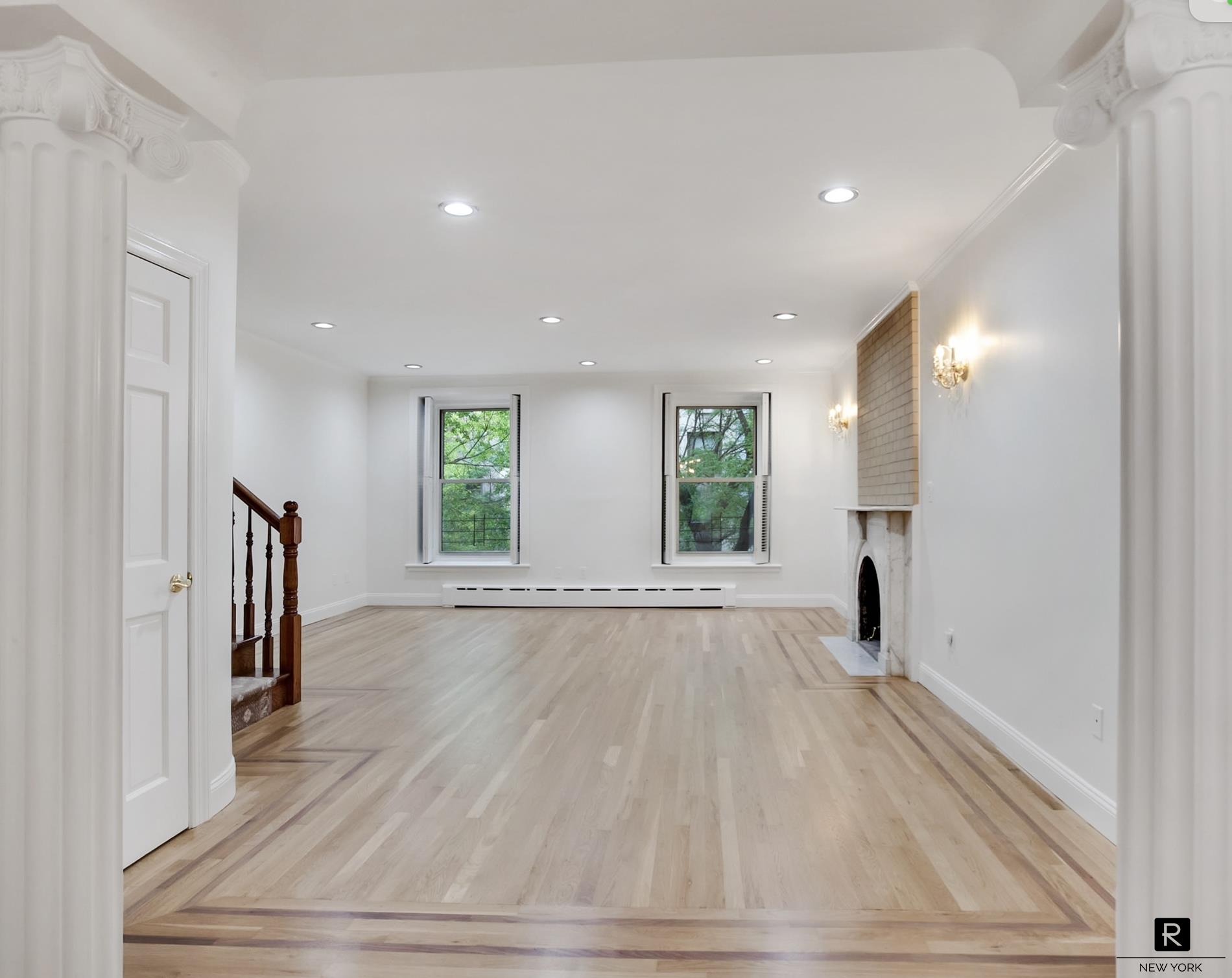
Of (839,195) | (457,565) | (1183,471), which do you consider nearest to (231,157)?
(839,195)

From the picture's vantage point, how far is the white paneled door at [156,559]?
2.52 metres

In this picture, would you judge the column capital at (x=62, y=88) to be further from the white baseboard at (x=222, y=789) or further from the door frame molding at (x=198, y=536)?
the white baseboard at (x=222, y=789)

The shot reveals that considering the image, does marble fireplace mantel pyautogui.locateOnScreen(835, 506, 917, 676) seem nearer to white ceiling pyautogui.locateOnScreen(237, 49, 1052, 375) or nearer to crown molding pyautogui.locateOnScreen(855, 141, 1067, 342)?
crown molding pyautogui.locateOnScreen(855, 141, 1067, 342)

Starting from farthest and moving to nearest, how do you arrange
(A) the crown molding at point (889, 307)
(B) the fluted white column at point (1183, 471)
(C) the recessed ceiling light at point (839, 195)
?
1. (A) the crown molding at point (889, 307)
2. (C) the recessed ceiling light at point (839, 195)
3. (B) the fluted white column at point (1183, 471)

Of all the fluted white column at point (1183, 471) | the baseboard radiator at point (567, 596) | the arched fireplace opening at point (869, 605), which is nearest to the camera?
the fluted white column at point (1183, 471)

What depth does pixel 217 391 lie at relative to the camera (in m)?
2.97

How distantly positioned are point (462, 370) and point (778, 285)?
4.28m

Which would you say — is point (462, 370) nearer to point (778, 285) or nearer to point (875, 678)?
point (778, 285)

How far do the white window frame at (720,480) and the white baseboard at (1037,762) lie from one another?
405 centimetres

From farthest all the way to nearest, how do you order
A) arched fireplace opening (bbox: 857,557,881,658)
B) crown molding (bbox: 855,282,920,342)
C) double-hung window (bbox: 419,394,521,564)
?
double-hung window (bbox: 419,394,521,564), arched fireplace opening (bbox: 857,557,881,658), crown molding (bbox: 855,282,920,342)

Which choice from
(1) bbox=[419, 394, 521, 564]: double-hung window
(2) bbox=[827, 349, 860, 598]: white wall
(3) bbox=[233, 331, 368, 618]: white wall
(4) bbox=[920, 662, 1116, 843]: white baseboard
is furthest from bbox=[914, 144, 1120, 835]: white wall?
(1) bbox=[419, 394, 521, 564]: double-hung window

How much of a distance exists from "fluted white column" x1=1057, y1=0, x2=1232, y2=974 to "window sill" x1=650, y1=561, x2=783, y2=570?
726 centimetres

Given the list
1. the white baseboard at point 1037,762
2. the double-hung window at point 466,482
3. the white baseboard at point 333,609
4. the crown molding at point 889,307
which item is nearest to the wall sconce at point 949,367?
the crown molding at point 889,307

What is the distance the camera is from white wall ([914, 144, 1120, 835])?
2.74 metres
